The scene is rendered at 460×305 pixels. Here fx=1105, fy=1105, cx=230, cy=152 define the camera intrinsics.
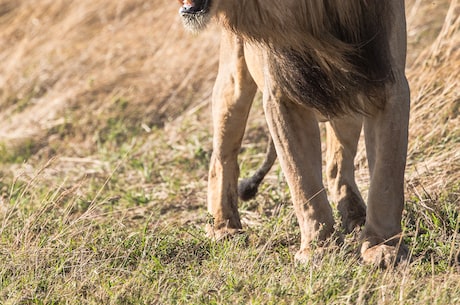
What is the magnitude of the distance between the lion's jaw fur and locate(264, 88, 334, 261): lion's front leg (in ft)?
0.44

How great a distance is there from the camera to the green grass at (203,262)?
13.1 feet

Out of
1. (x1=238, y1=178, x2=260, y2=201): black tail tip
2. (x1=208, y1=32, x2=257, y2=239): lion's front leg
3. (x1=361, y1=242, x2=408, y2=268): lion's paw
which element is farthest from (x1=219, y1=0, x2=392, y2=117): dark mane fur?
(x1=238, y1=178, x2=260, y2=201): black tail tip

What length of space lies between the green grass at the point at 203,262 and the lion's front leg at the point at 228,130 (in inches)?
5.8

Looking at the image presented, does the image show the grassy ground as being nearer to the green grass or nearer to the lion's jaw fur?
the green grass

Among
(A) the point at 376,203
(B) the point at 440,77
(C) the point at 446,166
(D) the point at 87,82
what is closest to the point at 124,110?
(D) the point at 87,82

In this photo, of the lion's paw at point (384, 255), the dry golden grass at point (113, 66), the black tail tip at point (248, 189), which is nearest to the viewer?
the lion's paw at point (384, 255)

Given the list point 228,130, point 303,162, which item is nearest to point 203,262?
point 303,162

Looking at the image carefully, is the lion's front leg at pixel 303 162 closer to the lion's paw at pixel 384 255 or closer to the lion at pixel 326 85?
the lion at pixel 326 85

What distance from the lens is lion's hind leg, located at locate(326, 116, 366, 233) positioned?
5.16m

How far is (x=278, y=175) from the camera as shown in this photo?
20.4ft

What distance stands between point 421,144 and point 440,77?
56 centimetres

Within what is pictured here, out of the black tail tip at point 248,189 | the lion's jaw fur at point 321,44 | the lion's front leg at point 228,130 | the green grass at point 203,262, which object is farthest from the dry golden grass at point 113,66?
the lion's jaw fur at point 321,44

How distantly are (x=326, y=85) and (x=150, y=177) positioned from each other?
2.68 metres

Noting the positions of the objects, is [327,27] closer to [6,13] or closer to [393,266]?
[393,266]
